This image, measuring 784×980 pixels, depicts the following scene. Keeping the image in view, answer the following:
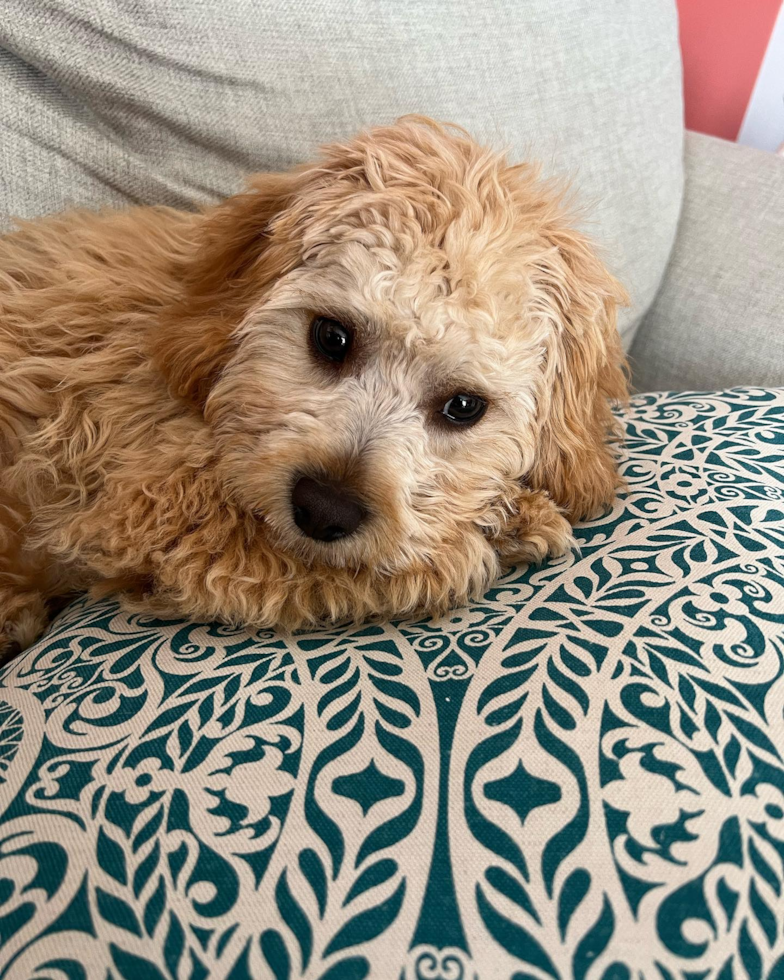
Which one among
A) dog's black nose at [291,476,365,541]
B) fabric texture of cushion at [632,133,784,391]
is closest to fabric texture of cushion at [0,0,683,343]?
fabric texture of cushion at [632,133,784,391]

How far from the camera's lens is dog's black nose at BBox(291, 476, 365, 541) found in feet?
3.44

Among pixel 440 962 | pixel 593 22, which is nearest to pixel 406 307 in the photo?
pixel 440 962

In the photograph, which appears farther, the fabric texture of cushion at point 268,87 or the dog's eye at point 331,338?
the fabric texture of cushion at point 268,87

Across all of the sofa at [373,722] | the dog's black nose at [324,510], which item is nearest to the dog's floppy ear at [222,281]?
the dog's black nose at [324,510]

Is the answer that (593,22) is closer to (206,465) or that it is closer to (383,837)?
(206,465)

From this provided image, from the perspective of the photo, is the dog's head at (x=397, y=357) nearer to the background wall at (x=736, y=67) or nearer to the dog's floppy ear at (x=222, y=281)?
the dog's floppy ear at (x=222, y=281)

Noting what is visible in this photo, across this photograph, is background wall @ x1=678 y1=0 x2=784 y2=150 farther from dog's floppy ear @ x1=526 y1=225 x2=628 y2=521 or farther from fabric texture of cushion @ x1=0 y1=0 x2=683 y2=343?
dog's floppy ear @ x1=526 y1=225 x2=628 y2=521

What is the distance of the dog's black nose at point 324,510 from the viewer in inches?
41.3

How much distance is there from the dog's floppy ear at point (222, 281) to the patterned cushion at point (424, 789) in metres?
0.36

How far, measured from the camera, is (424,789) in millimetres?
807

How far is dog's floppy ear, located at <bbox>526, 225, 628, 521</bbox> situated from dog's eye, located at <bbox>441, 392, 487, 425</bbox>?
3.8 inches

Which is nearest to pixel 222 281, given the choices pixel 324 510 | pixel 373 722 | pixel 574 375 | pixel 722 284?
pixel 324 510

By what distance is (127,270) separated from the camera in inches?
50.0

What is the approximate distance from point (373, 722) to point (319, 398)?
18.4 inches
